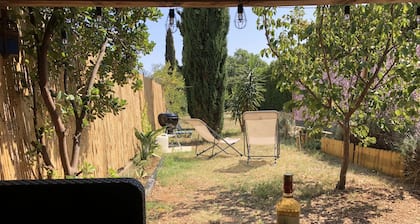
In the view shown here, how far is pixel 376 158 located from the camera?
4.03 m

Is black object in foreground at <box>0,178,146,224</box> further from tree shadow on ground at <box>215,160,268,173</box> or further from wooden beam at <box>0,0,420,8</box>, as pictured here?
tree shadow on ground at <box>215,160,268,173</box>

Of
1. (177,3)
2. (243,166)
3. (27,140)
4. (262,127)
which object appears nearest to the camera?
(177,3)

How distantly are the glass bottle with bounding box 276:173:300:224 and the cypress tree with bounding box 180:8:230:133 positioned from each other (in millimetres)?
7396

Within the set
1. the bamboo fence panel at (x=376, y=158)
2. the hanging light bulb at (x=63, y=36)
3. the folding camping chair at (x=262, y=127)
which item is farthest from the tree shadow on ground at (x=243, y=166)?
the hanging light bulb at (x=63, y=36)

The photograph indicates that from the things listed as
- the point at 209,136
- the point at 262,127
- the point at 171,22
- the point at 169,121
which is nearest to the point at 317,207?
the point at 171,22

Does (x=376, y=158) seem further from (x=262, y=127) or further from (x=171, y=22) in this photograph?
(x=171, y=22)

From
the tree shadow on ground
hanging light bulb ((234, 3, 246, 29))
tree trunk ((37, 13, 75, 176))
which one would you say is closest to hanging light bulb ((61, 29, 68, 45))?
tree trunk ((37, 13, 75, 176))

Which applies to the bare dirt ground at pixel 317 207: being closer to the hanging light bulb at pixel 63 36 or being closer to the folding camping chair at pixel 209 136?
the hanging light bulb at pixel 63 36

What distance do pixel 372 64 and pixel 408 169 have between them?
54.4 inches

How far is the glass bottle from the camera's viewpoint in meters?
0.87

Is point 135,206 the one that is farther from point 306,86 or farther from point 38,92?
point 306,86

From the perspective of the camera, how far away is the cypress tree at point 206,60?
811 cm

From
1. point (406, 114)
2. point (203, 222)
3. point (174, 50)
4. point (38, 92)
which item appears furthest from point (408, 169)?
point (174, 50)

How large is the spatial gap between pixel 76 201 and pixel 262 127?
4411mm
